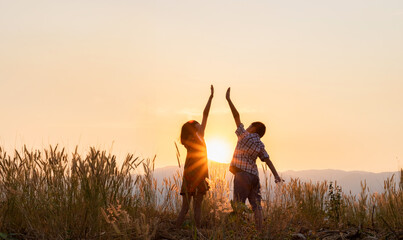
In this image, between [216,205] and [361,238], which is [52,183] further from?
[361,238]

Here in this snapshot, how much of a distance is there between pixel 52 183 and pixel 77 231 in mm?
723

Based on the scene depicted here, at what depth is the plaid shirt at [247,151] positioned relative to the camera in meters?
6.20

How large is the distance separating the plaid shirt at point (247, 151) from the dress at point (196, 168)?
1.63ft

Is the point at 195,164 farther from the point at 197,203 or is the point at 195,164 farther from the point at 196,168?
the point at 197,203

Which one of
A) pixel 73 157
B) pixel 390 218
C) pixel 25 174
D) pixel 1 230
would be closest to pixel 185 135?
pixel 73 157

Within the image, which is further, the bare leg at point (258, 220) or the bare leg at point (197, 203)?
the bare leg at point (197, 203)

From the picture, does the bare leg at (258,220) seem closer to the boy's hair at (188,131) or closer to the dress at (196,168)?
the dress at (196,168)

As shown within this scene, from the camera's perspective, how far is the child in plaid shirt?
20.1ft

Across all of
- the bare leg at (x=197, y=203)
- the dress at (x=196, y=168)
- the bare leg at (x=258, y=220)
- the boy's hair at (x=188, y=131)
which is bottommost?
the bare leg at (x=258, y=220)

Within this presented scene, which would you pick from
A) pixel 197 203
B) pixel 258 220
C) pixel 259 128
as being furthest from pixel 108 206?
pixel 259 128

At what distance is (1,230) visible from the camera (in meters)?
4.90

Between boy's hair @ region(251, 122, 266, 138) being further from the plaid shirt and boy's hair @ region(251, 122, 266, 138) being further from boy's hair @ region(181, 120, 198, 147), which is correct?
boy's hair @ region(181, 120, 198, 147)

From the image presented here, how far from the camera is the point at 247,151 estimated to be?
20.3ft

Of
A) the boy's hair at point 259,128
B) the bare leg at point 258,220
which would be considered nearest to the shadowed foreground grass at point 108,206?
the bare leg at point 258,220
